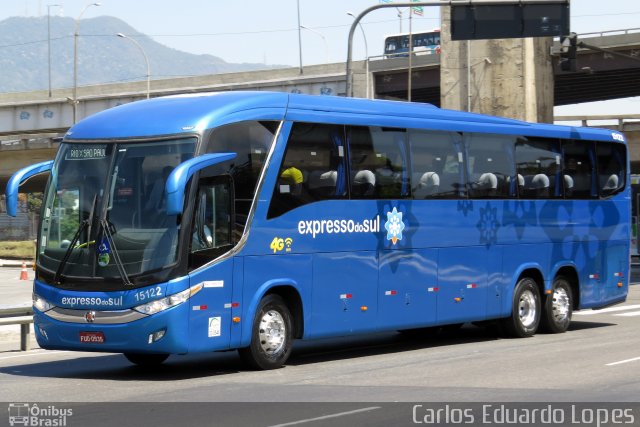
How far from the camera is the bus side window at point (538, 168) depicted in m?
20.8

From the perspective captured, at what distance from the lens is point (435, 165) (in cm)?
1875

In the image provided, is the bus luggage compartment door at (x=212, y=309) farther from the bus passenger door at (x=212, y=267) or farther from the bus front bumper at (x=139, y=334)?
the bus front bumper at (x=139, y=334)

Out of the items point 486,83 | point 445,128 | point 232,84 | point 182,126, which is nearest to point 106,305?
point 182,126

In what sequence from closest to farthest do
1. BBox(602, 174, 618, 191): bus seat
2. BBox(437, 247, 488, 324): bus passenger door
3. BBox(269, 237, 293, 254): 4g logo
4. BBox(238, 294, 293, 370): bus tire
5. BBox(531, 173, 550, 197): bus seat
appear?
BBox(238, 294, 293, 370): bus tire
BBox(269, 237, 293, 254): 4g logo
BBox(437, 247, 488, 324): bus passenger door
BBox(531, 173, 550, 197): bus seat
BBox(602, 174, 618, 191): bus seat

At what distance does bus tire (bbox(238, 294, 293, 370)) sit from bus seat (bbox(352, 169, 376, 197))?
6.97ft

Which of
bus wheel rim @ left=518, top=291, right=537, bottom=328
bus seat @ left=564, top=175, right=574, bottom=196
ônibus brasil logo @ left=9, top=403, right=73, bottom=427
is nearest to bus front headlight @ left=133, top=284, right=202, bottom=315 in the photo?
ônibus brasil logo @ left=9, top=403, right=73, bottom=427

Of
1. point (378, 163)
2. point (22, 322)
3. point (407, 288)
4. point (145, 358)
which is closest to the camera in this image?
point (145, 358)

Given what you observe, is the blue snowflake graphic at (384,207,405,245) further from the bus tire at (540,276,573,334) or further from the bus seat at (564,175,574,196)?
the bus seat at (564,175,574,196)

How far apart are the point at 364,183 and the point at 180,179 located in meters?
4.10

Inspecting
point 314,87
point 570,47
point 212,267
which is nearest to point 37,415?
point 212,267

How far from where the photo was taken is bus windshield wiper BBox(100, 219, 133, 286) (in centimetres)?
1433

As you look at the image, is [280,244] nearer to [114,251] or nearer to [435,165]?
[114,251]

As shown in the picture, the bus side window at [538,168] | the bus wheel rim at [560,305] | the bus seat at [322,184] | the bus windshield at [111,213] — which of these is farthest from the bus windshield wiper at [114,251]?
the bus wheel rim at [560,305]

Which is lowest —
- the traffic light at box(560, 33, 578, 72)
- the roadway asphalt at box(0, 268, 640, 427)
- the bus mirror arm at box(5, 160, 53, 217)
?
the roadway asphalt at box(0, 268, 640, 427)
